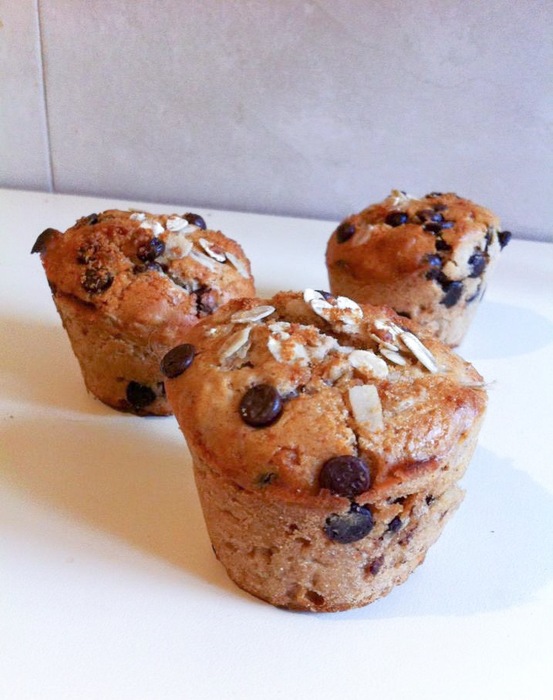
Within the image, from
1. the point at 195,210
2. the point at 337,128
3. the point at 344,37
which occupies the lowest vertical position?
the point at 195,210

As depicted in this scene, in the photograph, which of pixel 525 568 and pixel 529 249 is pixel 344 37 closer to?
pixel 529 249

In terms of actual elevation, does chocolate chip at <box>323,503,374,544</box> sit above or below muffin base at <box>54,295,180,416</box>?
above

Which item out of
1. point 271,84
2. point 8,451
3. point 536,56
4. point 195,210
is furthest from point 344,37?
point 8,451

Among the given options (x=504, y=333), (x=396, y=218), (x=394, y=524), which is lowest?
(x=504, y=333)

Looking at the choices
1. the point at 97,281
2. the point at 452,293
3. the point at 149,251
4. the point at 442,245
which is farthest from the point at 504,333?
the point at 97,281

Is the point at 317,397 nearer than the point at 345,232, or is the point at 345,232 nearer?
the point at 317,397

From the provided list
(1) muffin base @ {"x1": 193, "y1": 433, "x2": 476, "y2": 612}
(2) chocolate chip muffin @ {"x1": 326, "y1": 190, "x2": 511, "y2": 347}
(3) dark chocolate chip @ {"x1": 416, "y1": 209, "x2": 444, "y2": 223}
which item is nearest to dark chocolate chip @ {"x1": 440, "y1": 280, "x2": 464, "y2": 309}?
(2) chocolate chip muffin @ {"x1": 326, "y1": 190, "x2": 511, "y2": 347}

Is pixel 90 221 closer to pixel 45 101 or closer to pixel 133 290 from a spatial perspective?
pixel 133 290

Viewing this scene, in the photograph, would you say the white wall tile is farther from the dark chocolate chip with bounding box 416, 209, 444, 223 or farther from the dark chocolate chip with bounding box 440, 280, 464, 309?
the dark chocolate chip with bounding box 440, 280, 464, 309
